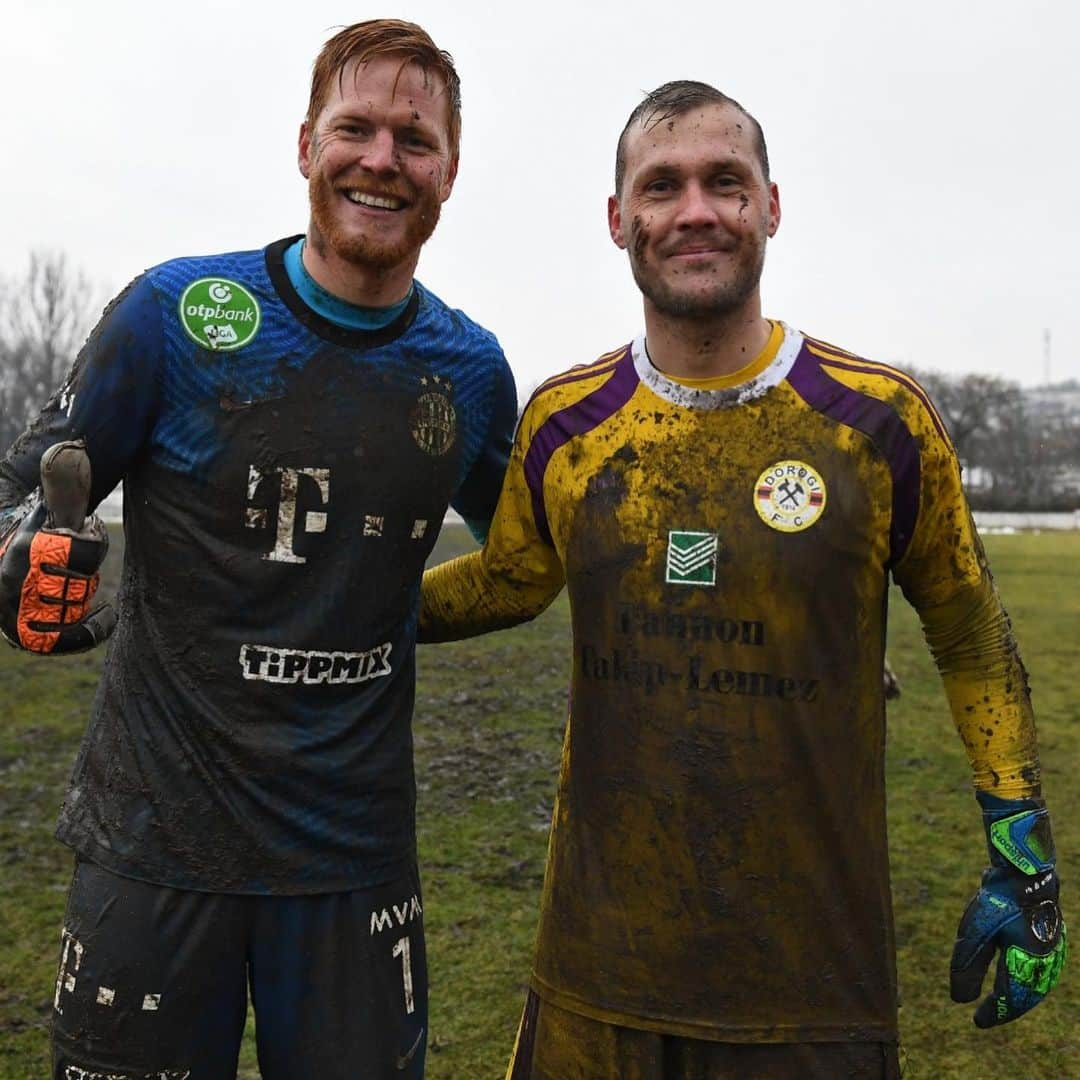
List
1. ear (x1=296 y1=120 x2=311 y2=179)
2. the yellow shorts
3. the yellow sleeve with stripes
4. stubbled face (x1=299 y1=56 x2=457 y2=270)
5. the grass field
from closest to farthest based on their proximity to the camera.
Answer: the yellow shorts → the yellow sleeve with stripes → stubbled face (x1=299 y1=56 x2=457 y2=270) → ear (x1=296 y1=120 x2=311 y2=179) → the grass field

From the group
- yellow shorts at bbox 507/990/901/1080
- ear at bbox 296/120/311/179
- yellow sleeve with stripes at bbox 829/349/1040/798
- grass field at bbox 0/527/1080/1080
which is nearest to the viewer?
yellow shorts at bbox 507/990/901/1080

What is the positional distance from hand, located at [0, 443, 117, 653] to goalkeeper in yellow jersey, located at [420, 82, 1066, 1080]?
3.30 ft

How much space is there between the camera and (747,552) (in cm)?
237

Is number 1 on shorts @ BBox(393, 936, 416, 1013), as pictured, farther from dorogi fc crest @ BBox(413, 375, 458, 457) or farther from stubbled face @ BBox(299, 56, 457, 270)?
stubbled face @ BBox(299, 56, 457, 270)

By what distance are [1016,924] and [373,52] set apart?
7.88ft

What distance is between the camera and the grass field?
4184 millimetres

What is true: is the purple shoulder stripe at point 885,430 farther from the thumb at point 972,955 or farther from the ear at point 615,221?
the thumb at point 972,955

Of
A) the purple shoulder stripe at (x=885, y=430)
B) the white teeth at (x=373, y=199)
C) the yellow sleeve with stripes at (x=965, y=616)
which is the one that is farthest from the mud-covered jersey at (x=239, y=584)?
the yellow sleeve with stripes at (x=965, y=616)

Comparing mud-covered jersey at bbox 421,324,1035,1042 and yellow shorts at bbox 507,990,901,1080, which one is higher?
mud-covered jersey at bbox 421,324,1035,1042

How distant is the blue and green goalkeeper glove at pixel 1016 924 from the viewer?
245 cm

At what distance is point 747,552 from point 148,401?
4.35 feet

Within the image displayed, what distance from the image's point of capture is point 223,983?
2.42 m

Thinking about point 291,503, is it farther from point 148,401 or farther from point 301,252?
point 301,252

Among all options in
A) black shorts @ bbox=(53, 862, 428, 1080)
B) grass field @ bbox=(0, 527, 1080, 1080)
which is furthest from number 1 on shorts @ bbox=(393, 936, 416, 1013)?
grass field @ bbox=(0, 527, 1080, 1080)
